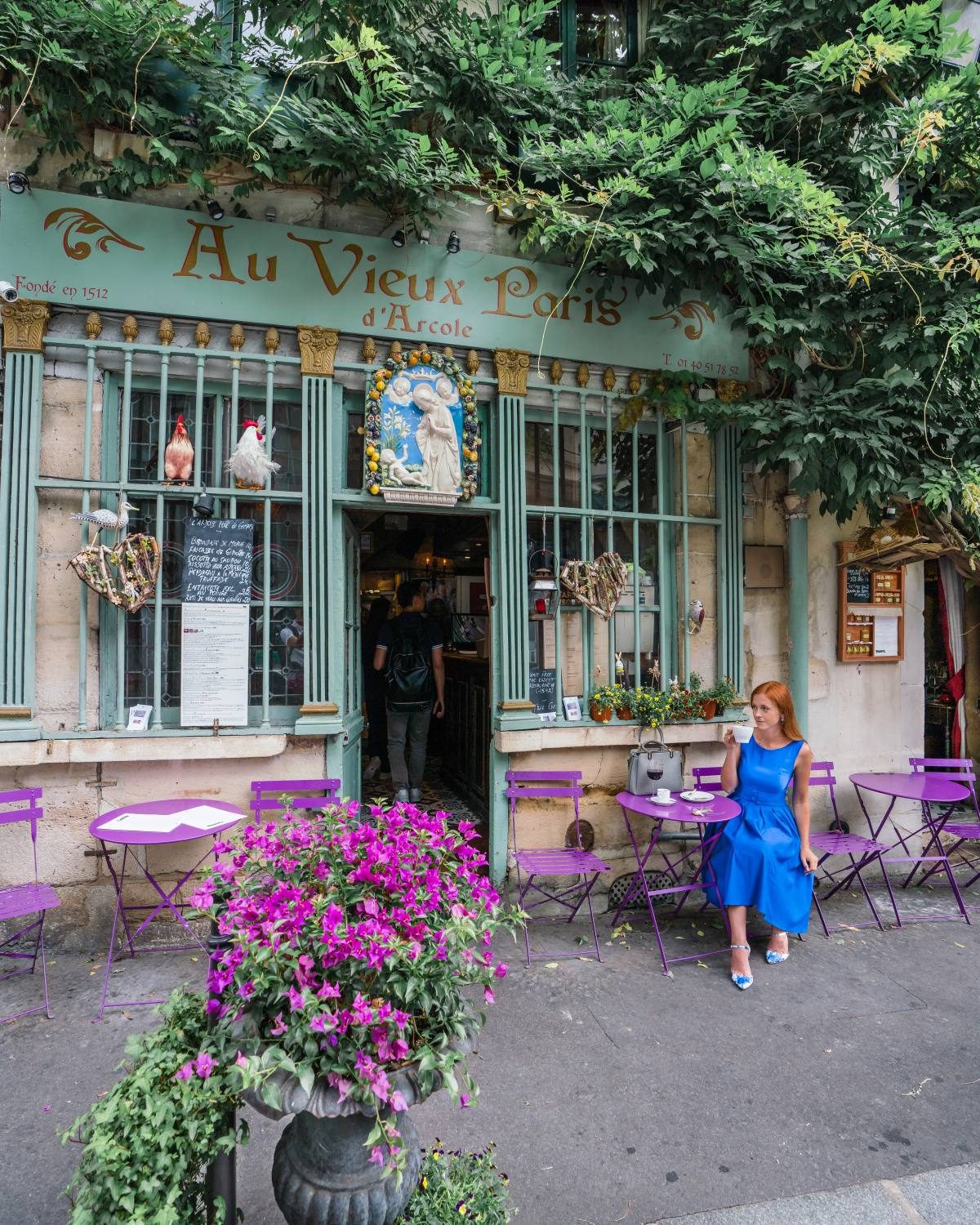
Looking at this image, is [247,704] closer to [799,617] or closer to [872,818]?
[799,617]

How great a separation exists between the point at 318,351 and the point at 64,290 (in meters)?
1.54

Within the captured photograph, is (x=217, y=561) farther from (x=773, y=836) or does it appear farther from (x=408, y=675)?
(x=773, y=836)

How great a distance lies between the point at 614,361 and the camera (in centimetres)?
520

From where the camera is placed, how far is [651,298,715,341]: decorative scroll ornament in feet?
17.4

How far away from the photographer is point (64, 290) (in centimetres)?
424

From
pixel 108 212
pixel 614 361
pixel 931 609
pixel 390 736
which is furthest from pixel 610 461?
pixel 931 609

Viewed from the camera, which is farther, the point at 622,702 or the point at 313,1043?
the point at 622,702

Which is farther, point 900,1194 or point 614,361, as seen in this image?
point 614,361

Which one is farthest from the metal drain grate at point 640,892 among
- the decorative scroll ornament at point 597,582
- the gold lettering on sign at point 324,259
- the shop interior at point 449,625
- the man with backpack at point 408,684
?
the gold lettering on sign at point 324,259

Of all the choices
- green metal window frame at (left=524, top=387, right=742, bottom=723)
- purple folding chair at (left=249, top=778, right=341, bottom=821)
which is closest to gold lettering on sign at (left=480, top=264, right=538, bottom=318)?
green metal window frame at (left=524, top=387, right=742, bottom=723)

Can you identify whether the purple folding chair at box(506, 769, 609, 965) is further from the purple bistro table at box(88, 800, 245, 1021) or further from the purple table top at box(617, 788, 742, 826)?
the purple bistro table at box(88, 800, 245, 1021)

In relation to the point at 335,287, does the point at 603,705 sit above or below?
below

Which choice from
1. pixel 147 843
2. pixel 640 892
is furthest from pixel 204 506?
pixel 640 892

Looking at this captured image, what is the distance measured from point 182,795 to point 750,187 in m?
5.42
